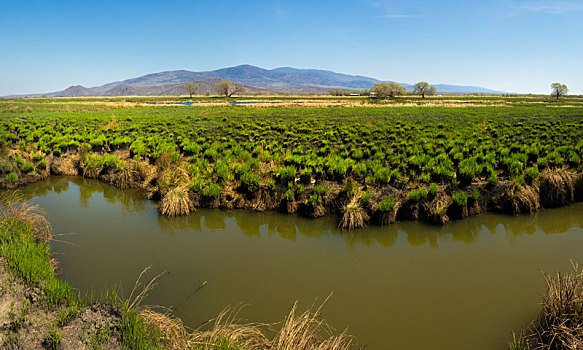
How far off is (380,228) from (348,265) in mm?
2295

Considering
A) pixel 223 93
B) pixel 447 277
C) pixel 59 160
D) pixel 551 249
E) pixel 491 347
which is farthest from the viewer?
pixel 223 93

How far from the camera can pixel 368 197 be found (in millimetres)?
8828

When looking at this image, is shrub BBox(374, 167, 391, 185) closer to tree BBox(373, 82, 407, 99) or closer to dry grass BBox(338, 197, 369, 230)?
dry grass BBox(338, 197, 369, 230)

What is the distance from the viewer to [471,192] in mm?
9844

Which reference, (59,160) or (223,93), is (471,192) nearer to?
(59,160)

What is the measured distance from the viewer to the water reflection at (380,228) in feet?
26.8

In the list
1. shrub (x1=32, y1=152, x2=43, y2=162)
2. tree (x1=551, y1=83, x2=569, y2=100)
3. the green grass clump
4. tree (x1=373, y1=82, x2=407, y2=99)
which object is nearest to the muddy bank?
the green grass clump

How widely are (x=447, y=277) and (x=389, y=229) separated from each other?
2428 millimetres

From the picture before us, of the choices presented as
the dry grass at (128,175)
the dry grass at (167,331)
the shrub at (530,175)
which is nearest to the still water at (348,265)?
the dry grass at (167,331)

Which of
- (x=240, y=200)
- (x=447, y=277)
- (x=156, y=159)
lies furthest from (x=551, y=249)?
(x=156, y=159)

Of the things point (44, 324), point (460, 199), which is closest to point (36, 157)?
point (44, 324)

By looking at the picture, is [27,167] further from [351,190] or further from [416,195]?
[416,195]

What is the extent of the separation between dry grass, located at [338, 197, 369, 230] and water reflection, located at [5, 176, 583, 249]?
20 cm

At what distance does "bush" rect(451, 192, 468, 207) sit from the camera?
891 centimetres
